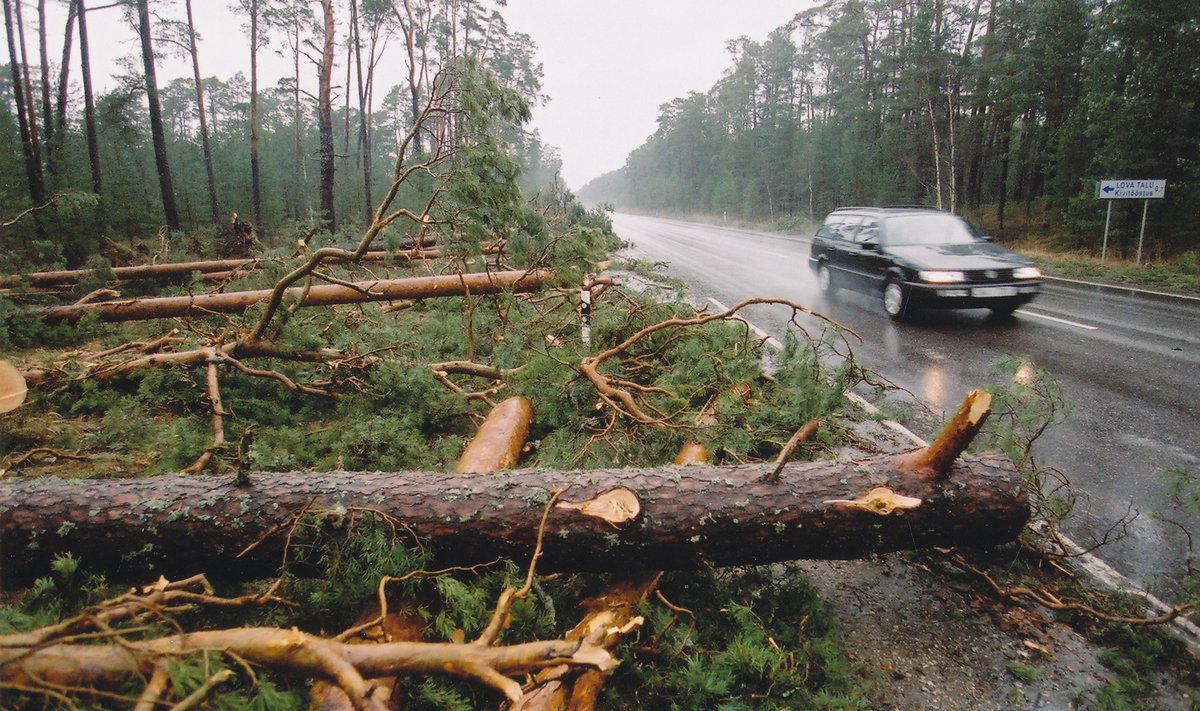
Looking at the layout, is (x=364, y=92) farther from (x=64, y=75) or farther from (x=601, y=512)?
(x=601, y=512)

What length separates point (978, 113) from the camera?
28.0 metres

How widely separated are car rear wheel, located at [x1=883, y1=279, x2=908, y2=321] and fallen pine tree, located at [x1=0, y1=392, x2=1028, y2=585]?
6712 millimetres

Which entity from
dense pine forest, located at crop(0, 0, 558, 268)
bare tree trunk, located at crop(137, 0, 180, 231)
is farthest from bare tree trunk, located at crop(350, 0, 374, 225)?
bare tree trunk, located at crop(137, 0, 180, 231)

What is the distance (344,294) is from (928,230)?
9.33 metres

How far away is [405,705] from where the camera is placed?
2.13 m

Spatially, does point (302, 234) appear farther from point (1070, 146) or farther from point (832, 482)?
point (1070, 146)

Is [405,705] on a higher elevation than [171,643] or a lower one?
lower

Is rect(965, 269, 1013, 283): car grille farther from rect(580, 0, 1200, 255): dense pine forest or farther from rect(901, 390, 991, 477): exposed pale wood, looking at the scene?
rect(580, 0, 1200, 255): dense pine forest

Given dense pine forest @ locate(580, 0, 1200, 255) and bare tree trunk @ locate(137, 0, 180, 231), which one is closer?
bare tree trunk @ locate(137, 0, 180, 231)

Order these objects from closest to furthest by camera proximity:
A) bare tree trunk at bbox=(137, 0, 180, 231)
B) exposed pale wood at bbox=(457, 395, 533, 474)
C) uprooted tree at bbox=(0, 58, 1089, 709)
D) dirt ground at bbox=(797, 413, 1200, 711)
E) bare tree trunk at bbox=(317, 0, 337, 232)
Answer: uprooted tree at bbox=(0, 58, 1089, 709), dirt ground at bbox=(797, 413, 1200, 711), exposed pale wood at bbox=(457, 395, 533, 474), bare tree trunk at bbox=(317, 0, 337, 232), bare tree trunk at bbox=(137, 0, 180, 231)

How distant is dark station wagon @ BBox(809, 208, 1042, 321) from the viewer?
8.34 m

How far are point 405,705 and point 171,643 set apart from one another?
836mm

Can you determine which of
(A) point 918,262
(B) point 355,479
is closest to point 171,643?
(B) point 355,479

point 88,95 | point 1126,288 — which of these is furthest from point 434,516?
point 88,95
